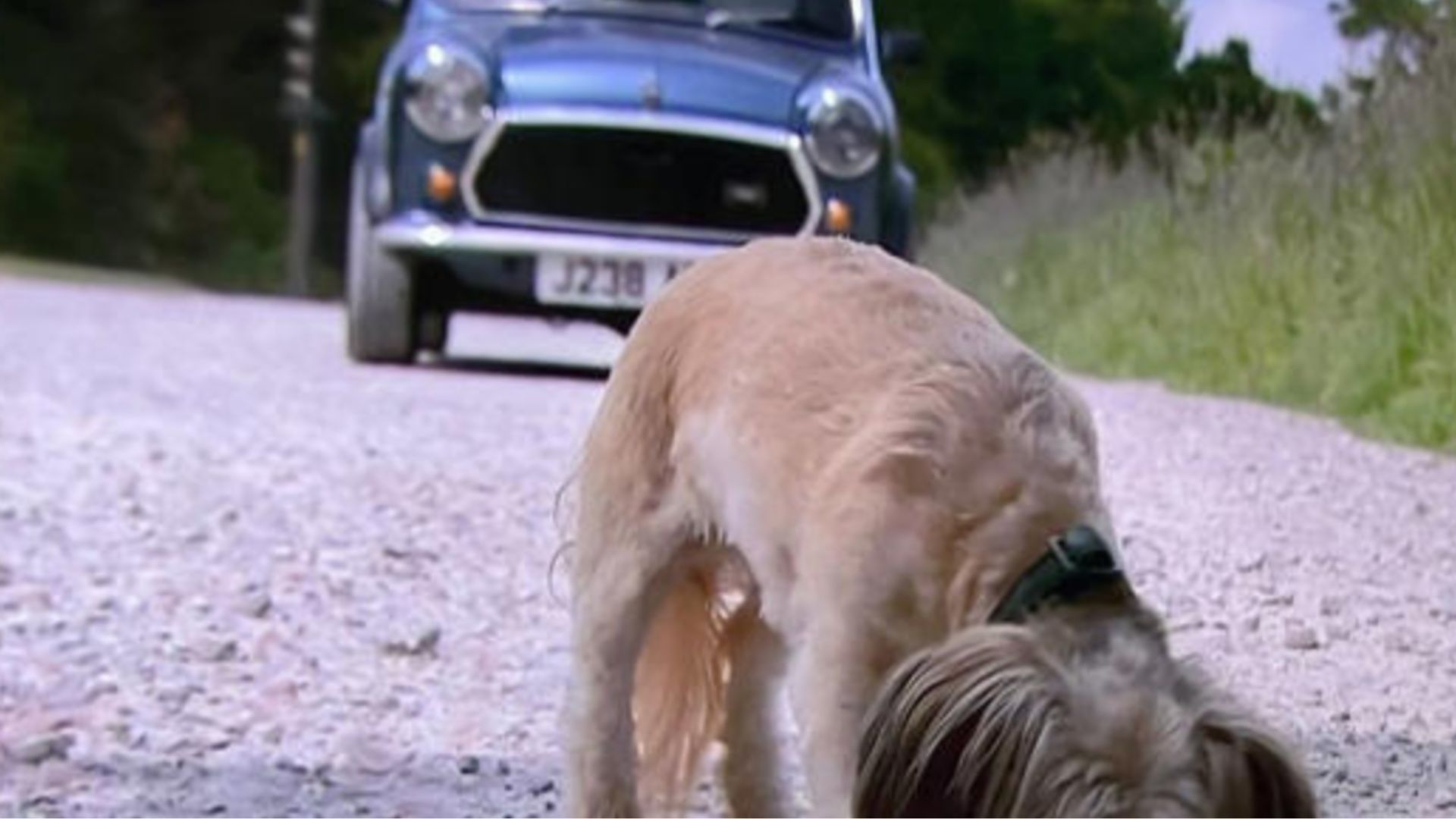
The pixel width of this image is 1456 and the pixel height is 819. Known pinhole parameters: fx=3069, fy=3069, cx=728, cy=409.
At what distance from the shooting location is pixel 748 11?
532cm

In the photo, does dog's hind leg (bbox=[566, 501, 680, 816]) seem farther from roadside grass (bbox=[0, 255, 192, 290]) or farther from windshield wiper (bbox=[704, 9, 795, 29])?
roadside grass (bbox=[0, 255, 192, 290])

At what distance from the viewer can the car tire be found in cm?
895

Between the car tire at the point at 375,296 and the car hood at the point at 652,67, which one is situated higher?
the car hood at the point at 652,67

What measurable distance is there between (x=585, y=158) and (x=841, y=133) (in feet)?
3.47

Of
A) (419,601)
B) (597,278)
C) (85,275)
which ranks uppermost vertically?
(597,278)

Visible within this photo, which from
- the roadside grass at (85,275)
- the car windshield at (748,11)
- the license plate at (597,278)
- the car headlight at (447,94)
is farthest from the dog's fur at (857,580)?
the roadside grass at (85,275)

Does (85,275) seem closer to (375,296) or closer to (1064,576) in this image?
(375,296)

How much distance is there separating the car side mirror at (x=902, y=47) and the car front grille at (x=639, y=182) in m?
2.78

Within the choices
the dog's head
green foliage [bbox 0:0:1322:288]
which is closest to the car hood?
green foliage [bbox 0:0:1322:288]

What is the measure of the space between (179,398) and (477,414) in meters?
1.37

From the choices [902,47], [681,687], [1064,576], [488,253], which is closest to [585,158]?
[488,253]

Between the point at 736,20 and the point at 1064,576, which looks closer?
the point at 1064,576

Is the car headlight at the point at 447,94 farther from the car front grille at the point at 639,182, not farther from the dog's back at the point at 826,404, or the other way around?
the dog's back at the point at 826,404

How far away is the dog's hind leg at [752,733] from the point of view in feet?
11.5
